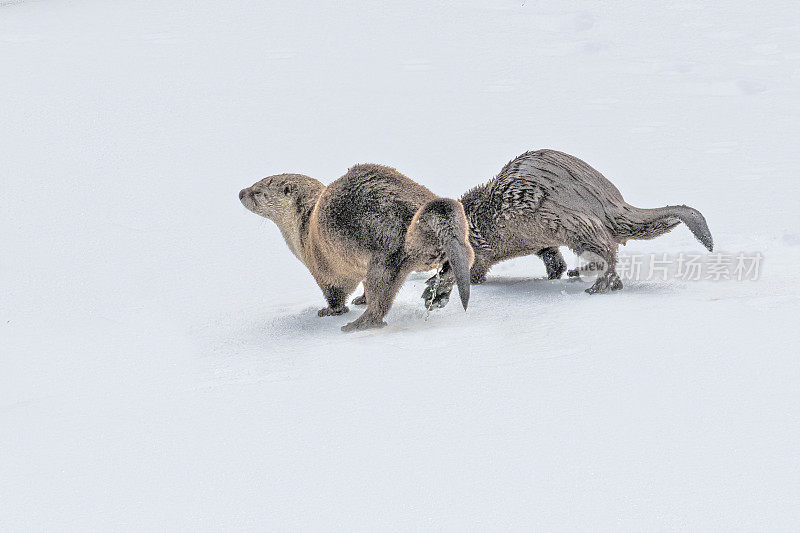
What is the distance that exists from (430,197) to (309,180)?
2.87 ft

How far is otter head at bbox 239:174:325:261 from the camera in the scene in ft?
20.6

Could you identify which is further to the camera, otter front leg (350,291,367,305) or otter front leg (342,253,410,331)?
otter front leg (350,291,367,305)

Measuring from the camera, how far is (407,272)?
229 inches

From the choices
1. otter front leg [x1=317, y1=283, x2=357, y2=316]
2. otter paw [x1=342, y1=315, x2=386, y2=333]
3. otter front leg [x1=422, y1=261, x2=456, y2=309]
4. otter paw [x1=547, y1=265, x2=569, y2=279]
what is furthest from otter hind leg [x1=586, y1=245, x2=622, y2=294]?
otter front leg [x1=317, y1=283, x2=357, y2=316]

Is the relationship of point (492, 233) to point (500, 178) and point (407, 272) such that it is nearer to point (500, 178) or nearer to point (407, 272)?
point (500, 178)

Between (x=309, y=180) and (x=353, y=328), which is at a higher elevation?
(x=309, y=180)

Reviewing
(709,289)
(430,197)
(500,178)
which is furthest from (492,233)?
(709,289)

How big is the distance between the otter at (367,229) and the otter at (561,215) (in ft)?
1.36

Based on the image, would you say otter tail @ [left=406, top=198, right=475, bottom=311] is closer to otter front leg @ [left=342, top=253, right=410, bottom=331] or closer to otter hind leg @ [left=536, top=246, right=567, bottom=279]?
otter front leg @ [left=342, top=253, right=410, bottom=331]

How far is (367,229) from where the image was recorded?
19.0 feet

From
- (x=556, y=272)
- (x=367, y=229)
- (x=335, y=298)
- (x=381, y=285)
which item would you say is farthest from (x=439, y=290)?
(x=556, y=272)

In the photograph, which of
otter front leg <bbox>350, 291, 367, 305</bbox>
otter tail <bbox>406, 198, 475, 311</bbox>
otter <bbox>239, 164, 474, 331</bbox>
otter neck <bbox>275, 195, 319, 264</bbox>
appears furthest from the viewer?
otter front leg <bbox>350, 291, 367, 305</bbox>

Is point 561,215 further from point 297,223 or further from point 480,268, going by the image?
point 297,223

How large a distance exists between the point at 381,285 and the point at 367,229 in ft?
1.05
